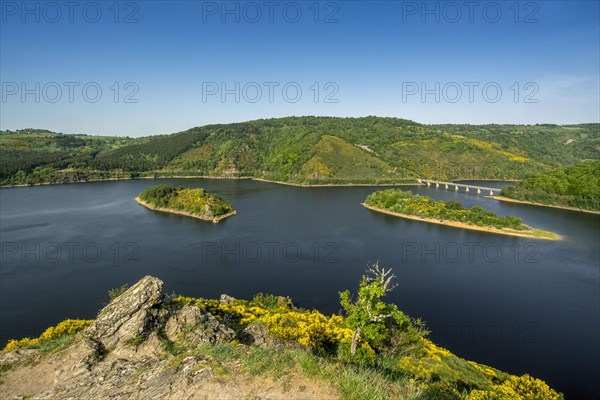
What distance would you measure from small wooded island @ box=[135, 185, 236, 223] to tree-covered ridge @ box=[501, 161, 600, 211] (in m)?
116

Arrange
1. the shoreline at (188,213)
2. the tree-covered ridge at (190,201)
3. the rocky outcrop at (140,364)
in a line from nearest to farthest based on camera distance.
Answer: the rocky outcrop at (140,364)
the shoreline at (188,213)
the tree-covered ridge at (190,201)

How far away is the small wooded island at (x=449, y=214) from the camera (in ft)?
294

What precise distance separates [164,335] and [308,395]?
43.1ft

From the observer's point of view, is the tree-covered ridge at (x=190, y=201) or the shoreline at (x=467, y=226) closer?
the shoreline at (x=467, y=226)

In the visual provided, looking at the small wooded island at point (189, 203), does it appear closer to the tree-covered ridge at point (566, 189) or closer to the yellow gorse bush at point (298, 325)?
the yellow gorse bush at point (298, 325)

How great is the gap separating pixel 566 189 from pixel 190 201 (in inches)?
5317

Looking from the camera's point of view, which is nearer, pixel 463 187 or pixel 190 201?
pixel 190 201

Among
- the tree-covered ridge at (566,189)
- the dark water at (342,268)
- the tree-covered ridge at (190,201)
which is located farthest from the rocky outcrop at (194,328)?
the tree-covered ridge at (566,189)

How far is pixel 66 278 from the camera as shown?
57.9m

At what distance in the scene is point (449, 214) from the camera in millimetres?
100312

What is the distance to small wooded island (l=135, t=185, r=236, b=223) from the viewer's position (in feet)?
344

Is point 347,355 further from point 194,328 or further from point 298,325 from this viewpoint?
point 194,328

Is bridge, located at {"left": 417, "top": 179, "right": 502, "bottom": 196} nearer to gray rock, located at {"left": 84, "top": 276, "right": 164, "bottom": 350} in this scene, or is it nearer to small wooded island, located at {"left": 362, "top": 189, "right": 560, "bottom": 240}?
small wooded island, located at {"left": 362, "top": 189, "right": 560, "bottom": 240}

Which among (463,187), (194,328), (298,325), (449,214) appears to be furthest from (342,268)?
(463,187)
